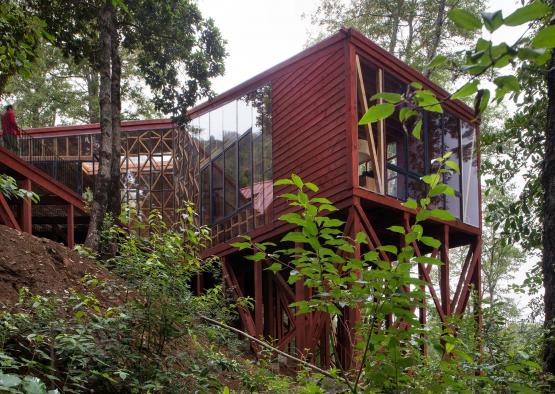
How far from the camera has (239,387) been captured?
5.88m

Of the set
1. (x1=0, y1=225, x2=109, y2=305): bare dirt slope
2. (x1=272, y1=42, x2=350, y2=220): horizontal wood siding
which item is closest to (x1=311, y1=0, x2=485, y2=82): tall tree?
(x1=272, y1=42, x2=350, y2=220): horizontal wood siding

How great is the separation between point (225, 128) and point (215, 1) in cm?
395

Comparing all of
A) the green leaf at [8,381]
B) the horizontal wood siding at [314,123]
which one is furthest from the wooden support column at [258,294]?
the green leaf at [8,381]

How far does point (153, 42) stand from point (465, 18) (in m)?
13.4

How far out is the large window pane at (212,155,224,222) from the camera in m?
13.9

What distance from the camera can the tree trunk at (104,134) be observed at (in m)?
10.6

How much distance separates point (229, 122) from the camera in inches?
543

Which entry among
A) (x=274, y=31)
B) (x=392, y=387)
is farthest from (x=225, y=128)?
(x=274, y=31)

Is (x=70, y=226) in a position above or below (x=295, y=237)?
Answer: above

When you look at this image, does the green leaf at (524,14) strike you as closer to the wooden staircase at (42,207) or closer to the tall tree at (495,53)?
the tall tree at (495,53)

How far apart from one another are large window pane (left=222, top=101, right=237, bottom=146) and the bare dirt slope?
22.3 ft

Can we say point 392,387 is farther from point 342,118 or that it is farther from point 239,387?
point 342,118

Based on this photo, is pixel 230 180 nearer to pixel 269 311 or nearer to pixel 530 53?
pixel 269 311

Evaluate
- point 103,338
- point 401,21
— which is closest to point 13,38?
point 103,338
